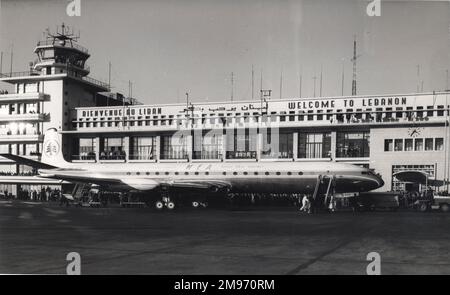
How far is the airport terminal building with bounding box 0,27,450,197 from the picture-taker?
52.8 meters

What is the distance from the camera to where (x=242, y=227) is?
2286 centimetres

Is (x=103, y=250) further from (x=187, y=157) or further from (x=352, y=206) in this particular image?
(x=187, y=157)

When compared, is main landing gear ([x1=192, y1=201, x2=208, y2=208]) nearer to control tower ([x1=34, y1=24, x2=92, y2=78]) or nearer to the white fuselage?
the white fuselage

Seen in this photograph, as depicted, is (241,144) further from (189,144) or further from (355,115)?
(355,115)

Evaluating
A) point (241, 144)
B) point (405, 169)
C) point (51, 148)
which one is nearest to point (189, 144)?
point (241, 144)

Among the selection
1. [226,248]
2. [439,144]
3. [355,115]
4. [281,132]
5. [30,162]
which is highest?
[355,115]

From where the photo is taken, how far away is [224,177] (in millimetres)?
41844

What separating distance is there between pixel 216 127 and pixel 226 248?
4553 cm

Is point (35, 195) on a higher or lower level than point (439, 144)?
lower

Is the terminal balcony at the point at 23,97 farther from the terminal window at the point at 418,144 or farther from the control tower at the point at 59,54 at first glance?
the terminal window at the point at 418,144

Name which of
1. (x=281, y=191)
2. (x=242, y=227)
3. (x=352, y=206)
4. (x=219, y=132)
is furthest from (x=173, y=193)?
(x=219, y=132)

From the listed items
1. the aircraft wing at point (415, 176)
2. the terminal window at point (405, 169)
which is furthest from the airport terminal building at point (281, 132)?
the aircraft wing at point (415, 176)
